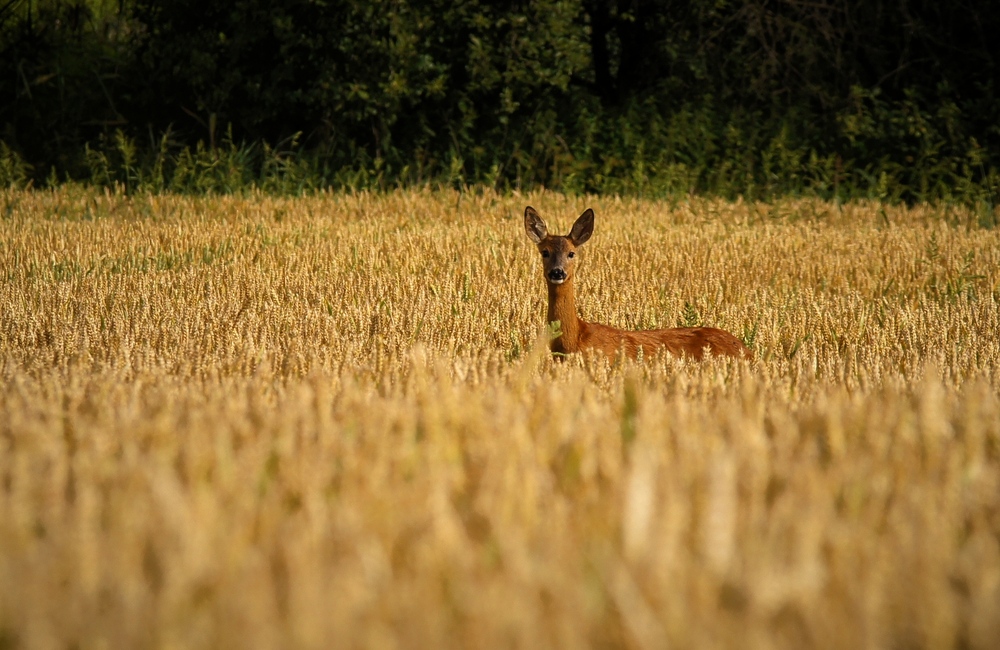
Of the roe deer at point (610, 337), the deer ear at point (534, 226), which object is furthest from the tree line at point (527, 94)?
the roe deer at point (610, 337)

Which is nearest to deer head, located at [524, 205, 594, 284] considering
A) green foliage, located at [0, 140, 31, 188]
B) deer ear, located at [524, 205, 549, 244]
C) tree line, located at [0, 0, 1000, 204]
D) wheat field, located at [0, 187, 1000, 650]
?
deer ear, located at [524, 205, 549, 244]

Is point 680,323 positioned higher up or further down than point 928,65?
further down

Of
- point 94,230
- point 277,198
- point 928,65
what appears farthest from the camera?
point 928,65

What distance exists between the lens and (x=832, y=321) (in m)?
8.12

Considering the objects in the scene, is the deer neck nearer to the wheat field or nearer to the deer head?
the deer head

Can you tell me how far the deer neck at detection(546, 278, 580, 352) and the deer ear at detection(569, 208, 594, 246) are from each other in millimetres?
716

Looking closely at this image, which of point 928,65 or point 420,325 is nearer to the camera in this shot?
point 420,325

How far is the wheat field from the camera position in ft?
7.52

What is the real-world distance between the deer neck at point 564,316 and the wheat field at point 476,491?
33 cm

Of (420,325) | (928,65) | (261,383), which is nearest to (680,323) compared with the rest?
(420,325)

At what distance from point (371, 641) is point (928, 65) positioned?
2072 cm

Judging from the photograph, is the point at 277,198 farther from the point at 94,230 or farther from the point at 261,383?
the point at 261,383

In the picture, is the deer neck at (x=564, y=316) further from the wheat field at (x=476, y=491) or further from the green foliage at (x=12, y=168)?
the green foliage at (x=12, y=168)

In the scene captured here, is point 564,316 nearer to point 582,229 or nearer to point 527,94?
point 582,229
